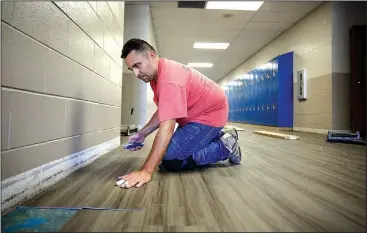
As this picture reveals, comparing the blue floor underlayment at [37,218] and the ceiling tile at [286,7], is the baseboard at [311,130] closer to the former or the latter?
the ceiling tile at [286,7]

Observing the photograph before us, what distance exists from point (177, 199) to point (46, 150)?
754 mm

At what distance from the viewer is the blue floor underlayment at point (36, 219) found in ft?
2.86

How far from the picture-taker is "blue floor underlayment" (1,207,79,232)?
0.87 m

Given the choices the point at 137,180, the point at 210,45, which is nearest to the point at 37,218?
the point at 137,180

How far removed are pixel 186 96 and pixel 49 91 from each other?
Result: 76 cm

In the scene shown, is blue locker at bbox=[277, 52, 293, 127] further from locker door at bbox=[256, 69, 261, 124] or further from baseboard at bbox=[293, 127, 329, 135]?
locker door at bbox=[256, 69, 261, 124]

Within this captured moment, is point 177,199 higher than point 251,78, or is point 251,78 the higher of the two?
point 251,78

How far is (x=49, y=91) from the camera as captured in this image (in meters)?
1.37

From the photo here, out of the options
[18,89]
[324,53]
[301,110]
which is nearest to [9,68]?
[18,89]

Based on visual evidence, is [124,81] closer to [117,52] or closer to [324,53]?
[117,52]

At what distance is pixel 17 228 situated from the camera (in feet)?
2.86

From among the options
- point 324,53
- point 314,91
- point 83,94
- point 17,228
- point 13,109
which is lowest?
point 17,228

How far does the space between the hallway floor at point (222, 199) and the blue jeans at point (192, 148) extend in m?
0.09

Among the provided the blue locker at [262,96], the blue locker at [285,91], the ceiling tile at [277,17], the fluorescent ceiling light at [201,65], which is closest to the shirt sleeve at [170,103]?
the ceiling tile at [277,17]
